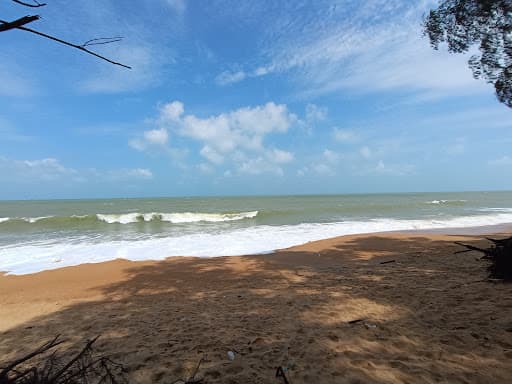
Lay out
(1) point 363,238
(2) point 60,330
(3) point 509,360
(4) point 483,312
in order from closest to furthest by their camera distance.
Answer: (3) point 509,360 < (4) point 483,312 < (2) point 60,330 < (1) point 363,238

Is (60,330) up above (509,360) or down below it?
below

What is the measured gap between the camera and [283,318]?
14.5ft

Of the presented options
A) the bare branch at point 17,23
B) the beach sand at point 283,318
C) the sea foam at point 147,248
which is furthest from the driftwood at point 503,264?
the bare branch at point 17,23

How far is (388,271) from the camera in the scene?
6.89 meters

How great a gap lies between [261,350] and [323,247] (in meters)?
7.70

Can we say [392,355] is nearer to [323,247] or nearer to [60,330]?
[60,330]

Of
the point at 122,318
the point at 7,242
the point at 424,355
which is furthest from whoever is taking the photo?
the point at 7,242

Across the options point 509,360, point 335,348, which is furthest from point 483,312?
point 335,348

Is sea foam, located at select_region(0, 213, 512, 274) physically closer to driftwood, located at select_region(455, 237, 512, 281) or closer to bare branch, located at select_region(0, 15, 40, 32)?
driftwood, located at select_region(455, 237, 512, 281)

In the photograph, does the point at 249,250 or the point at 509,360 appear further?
the point at 249,250

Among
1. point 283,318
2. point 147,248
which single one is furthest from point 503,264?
point 147,248

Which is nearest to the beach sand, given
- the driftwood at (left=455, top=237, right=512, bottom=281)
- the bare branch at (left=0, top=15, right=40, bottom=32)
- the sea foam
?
the driftwood at (left=455, top=237, right=512, bottom=281)

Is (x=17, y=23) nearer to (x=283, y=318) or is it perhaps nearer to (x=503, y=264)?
(x=283, y=318)

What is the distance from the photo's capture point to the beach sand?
2969mm
